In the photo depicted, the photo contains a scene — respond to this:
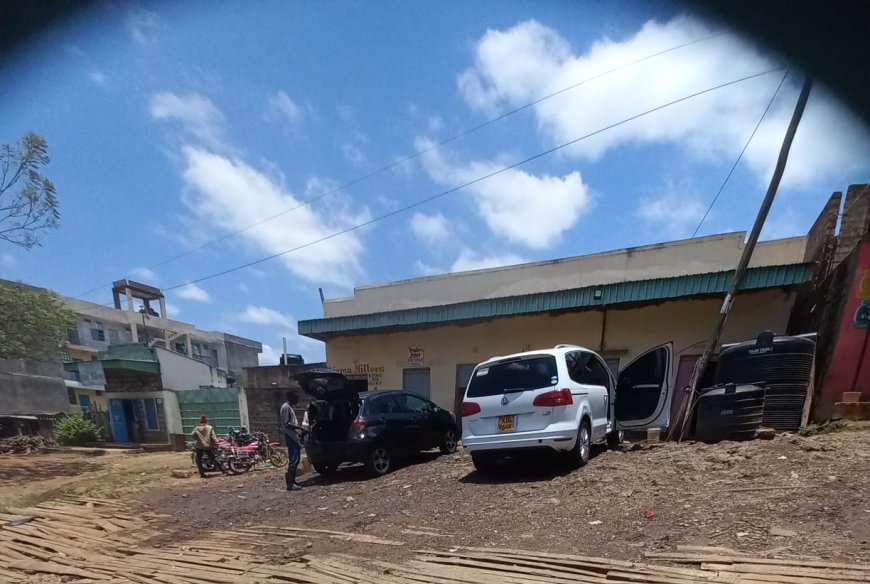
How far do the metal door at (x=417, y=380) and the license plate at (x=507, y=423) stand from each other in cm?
754

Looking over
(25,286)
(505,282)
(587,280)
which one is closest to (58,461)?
(25,286)

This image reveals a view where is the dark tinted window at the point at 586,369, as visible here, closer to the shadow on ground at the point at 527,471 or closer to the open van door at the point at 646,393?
the open van door at the point at 646,393

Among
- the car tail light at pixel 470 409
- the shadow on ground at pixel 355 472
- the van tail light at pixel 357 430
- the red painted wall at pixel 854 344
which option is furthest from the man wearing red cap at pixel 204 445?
the red painted wall at pixel 854 344

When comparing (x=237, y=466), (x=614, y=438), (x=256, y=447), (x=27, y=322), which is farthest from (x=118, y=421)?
(x=614, y=438)

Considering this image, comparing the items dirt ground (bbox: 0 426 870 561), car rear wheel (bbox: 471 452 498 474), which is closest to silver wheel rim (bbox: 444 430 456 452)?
dirt ground (bbox: 0 426 870 561)

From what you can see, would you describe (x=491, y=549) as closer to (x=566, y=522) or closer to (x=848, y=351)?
(x=566, y=522)

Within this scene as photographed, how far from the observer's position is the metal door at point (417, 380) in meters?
14.6

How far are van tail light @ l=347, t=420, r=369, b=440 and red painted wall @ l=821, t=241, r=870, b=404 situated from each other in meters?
7.57

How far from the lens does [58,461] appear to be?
1831 centimetres

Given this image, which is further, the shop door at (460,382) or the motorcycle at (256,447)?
the shop door at (460,382)

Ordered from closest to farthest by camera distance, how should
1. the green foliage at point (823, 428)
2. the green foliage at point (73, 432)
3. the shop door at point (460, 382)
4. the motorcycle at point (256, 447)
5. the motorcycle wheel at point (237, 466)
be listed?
1. the green foliage at point (823, 428)
2. the motorcycle wheel at point (237, 466)
3. the motorcycle at point (256, 447)
4. the shop door at point (460, 382)
5. the green foliage at point (73, 432)

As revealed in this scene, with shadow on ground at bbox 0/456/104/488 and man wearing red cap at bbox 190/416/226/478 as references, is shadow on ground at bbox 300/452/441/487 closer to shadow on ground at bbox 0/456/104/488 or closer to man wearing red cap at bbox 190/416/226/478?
man wearing red cap at bbox 190/416/226/478

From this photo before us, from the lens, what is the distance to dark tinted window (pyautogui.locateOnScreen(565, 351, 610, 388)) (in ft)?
24.0

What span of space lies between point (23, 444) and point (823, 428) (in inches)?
1156
